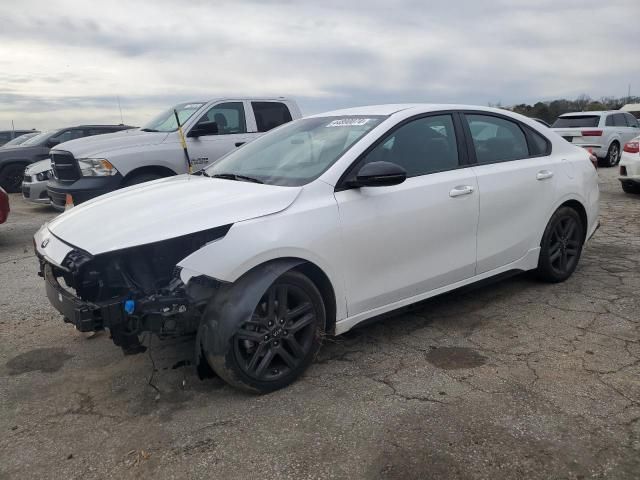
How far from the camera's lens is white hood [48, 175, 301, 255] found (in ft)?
9.71

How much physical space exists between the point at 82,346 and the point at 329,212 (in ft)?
6.92

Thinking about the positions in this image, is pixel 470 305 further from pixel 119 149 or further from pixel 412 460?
pixel 119 149

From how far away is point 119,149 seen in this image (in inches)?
288

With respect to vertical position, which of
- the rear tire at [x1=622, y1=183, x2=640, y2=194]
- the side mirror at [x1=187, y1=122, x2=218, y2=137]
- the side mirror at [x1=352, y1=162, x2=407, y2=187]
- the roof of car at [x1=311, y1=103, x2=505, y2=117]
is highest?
the roof of car at [x1=311, y1=103, x2=505, y2=117]

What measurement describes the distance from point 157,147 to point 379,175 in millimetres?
5063

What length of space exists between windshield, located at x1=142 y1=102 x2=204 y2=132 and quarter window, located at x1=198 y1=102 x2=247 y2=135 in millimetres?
217

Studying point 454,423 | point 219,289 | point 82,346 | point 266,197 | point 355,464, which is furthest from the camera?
point 82,346

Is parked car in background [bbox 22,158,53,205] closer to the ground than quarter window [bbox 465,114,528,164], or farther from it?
Result: closer to the ground

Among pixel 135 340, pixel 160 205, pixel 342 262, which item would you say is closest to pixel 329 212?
pixel 342 262

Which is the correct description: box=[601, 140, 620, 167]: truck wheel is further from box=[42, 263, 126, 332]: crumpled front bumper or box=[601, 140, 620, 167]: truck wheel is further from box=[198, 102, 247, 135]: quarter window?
box=[42, 263, 126, 332]: crumpled front bumper

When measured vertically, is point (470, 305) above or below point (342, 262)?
below

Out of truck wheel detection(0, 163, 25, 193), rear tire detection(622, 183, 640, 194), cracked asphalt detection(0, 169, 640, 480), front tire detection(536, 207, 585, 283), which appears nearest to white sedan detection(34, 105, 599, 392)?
front tire detection(536, 207, 585, 283)

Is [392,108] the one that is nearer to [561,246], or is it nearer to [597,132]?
[561,246]

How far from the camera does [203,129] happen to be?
7.70m
